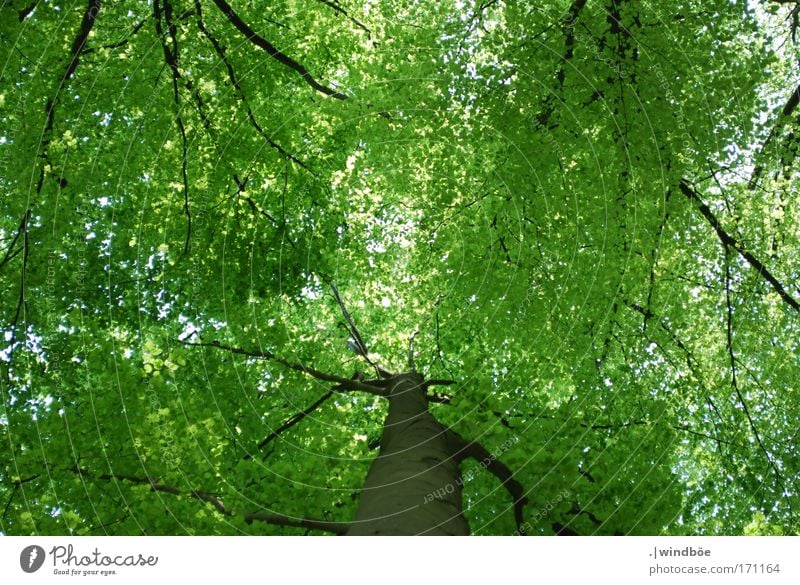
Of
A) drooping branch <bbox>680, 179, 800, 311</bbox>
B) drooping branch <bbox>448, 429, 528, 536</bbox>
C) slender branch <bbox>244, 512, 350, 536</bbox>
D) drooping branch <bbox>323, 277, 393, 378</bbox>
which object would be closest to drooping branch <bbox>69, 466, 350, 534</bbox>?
slender branch <bbox>244, 512, 350, 536</bbox>

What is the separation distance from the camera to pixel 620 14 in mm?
8258

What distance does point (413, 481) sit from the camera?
19.6 feet

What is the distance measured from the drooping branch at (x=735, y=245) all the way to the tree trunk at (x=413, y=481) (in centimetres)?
582

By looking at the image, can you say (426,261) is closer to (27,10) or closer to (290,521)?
(290,521)

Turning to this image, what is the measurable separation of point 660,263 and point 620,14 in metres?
4.57

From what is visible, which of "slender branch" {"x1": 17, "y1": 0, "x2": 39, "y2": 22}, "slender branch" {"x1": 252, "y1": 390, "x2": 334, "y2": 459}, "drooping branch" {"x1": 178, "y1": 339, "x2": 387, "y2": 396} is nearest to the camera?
"slender branch" {"x1": 17, "y1": 0, "x2": 39, "y2": 22}

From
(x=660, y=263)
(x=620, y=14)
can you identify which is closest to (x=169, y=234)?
(x=620, y=14)

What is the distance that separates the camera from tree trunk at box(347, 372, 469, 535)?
207 inches

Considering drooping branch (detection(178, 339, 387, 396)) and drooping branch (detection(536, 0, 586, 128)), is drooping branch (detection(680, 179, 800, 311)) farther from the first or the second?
drooping branch (detection(178, 339, 387, 396))

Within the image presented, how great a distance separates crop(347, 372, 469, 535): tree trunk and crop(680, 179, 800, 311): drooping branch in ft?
19.1
